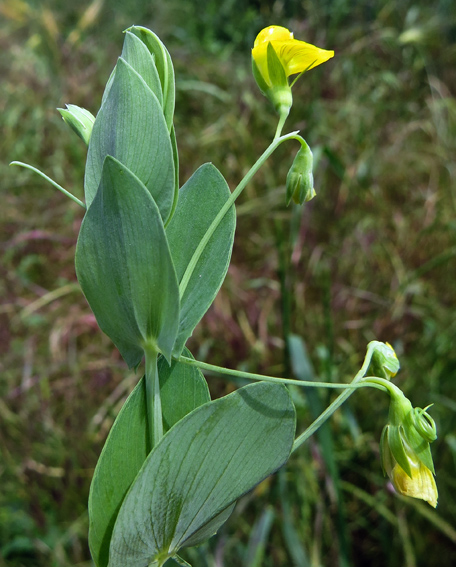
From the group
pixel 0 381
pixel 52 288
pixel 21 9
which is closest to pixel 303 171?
pixel 0 381

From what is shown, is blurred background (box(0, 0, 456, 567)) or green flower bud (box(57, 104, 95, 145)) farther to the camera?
blurred background (box(0, 0, 456, 567))

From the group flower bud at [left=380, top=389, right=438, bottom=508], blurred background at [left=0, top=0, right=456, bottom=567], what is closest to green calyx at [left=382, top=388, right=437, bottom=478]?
flower bud at [left=380, top=389, right=438, bottom=508]

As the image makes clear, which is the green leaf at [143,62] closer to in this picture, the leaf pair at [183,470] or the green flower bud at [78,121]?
the green flower bud at [78,121]

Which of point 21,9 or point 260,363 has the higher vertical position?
point 21,9

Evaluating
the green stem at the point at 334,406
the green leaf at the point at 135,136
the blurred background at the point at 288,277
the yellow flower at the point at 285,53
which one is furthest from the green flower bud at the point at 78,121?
the blurred background at the point at 288,277

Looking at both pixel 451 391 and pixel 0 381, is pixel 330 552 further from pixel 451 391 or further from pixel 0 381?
pixel 0 381

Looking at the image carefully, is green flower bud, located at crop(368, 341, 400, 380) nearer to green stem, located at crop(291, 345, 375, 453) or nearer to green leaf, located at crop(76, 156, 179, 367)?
green stem, located at crop(291, 345, 375, 453)

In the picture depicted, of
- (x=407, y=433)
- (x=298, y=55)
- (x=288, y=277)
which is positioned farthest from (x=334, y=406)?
(x=288, y=277)
